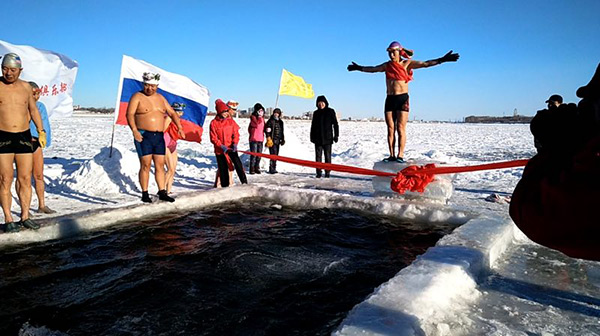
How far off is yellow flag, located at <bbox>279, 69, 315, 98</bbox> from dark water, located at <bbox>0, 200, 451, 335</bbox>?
24.7 feet

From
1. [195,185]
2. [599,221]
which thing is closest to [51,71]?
[195,185]

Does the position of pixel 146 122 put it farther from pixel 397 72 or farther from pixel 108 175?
pixel 397 72

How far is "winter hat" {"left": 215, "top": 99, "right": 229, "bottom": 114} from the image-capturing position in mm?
7113

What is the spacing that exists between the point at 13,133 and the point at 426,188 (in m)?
5.10

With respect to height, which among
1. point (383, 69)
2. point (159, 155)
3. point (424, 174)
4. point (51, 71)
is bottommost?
point (424, 174)

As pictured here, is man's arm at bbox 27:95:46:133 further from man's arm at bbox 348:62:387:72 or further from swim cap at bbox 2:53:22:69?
man's arm at bbox 348:62:387:72

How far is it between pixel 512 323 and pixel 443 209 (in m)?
2.67

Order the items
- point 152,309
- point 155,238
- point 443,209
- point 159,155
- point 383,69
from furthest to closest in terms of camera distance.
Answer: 1. point 383,69
2. point 159,155
3. point 443,209
4. point 155,238
5. point 152,309

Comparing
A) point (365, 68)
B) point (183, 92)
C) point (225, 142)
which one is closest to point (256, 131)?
point (183, 92)

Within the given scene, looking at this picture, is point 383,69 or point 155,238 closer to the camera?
point 155,238

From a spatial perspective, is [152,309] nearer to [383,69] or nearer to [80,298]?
[80,298]

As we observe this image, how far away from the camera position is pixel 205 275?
306 cm

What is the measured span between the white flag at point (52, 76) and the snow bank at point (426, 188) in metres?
6.68

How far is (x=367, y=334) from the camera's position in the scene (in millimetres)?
1830
